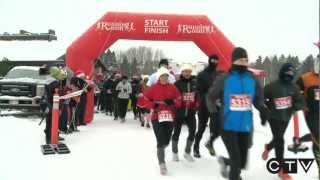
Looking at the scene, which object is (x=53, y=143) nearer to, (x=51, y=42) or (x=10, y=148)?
(x=10, y=148)

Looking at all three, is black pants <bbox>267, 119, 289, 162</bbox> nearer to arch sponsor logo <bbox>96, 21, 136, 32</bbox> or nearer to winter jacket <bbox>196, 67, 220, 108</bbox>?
winter jacket <bbox>196, 67, 220, 108</bbox>

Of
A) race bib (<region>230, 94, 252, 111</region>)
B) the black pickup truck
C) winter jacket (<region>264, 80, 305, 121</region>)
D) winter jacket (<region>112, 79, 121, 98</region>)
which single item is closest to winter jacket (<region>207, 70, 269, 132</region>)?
race bib (<region>230, 94, 252, 111</region>)

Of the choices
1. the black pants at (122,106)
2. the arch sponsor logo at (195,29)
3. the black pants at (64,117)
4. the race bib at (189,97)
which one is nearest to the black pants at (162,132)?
the race bib at (189,97)

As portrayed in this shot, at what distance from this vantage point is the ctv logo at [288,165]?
7121mm

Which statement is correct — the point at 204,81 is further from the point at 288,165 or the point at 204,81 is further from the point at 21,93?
the point at 21,93

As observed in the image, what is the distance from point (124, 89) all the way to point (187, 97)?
7.82m

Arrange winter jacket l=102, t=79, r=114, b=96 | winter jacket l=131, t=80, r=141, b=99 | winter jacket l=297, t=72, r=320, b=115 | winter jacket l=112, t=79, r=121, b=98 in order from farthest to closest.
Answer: winter jacket l=102, t=79, r=114, b=96, winter jacket l=112, t=79, r=121, b=98, winter jacket l=131, t=80, r=141, b=99, winter jacket l=297, t=72, r=320, b=115

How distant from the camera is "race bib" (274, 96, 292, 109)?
688 cm

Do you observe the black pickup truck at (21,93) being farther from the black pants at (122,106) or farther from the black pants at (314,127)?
the black pants at (314,127)

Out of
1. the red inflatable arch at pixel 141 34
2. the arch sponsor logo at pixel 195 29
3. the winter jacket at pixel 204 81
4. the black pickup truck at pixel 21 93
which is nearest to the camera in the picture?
the winter jacket at pixel 204 81

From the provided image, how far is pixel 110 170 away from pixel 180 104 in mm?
1670

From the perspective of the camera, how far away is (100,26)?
1462cm

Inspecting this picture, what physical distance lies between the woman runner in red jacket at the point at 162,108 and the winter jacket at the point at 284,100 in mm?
1580

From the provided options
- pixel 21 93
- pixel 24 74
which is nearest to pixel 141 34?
pixel 21 93
